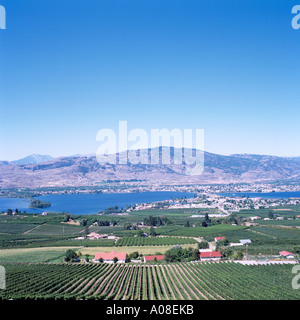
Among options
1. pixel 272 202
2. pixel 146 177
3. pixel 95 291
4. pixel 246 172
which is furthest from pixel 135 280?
pixel 246 172

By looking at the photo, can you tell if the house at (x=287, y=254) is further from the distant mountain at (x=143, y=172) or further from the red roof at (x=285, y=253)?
the distant mountain at (x=143, y=172)

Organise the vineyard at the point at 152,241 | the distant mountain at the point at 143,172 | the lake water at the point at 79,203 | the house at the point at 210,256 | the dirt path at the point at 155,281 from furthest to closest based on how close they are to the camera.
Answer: the distant mountain at the point at 143,172 → the lake water at the point at 79,203 → the vineyard at the point at 152,241 → the house at the point at 210,256 → the dirt path at the point at 155,281

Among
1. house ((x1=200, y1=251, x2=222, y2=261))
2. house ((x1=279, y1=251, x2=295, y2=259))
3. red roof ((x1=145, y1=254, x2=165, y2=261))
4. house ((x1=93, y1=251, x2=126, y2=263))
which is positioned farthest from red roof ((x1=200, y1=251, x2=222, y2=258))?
house ((x1=93, y1=251, x2=126, y2=263))

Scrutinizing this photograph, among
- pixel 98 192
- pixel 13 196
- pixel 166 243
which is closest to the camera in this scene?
pixel 166 243

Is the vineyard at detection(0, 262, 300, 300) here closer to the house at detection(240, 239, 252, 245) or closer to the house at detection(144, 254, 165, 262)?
the house at detection(144, 254, 165, 262)

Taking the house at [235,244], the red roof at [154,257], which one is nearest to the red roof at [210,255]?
the red roof at [154,257]
